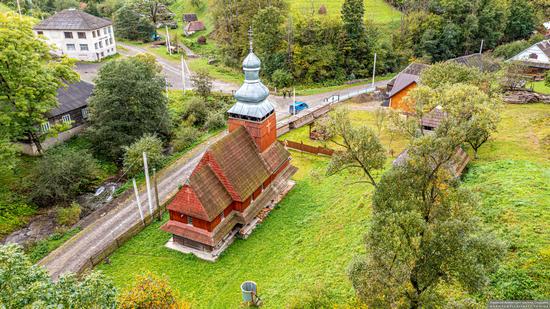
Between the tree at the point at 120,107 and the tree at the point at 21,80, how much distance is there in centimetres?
422

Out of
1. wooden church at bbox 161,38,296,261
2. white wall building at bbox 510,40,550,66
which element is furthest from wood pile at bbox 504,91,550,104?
wooden church at bbox 161,38,296,261

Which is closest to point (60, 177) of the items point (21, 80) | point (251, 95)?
point (21, 80)

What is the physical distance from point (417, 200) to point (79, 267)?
20961mm

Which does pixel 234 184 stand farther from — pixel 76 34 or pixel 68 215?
pixel 76 34

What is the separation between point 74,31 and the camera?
65.0 m

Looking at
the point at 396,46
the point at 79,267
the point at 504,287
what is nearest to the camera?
the point at 504,287

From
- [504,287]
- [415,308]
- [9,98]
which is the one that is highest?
[9,98]

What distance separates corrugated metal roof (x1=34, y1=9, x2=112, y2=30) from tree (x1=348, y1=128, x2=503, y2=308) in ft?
213

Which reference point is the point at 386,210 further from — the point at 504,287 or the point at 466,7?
the point at 466,7

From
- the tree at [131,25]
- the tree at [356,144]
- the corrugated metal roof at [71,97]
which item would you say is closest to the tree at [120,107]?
the corrugated metal roof at [71,97]

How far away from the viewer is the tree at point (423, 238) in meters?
12.7

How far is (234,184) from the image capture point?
89.5 feet

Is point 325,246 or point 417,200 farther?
point 325,246

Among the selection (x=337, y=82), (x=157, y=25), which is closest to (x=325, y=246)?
(x=337, y=82)
